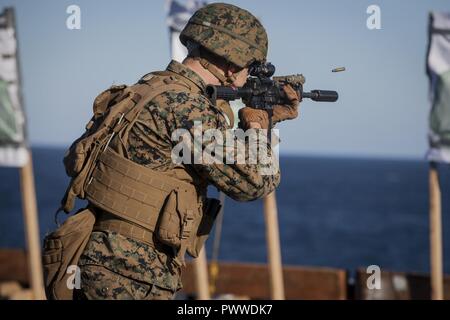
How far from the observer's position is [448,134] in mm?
8555

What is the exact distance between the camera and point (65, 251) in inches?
169

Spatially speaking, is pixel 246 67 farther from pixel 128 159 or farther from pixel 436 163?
pixel 436 163

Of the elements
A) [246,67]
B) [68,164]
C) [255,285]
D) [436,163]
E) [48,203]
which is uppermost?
[246,67]

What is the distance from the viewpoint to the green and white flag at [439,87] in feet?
27.6

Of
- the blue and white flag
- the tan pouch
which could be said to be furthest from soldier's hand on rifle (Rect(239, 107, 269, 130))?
the blue and white flag

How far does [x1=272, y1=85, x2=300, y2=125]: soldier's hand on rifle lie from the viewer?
4.75 meters

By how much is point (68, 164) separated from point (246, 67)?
3.61 feet

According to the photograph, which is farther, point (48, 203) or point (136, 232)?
point (48, 203)

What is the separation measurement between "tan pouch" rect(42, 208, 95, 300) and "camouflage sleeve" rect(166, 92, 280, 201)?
2.09 ft

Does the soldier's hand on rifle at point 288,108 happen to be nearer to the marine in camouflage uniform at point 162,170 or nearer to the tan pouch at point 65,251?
the marine in camouflage uniform at point 162,170

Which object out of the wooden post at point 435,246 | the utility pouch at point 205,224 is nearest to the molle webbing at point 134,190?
the utility pouch at point 205,224

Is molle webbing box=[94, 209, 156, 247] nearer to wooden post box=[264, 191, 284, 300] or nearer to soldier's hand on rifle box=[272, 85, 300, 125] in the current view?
soldier's hand on rifle box=[272, 85, 300, 125]
